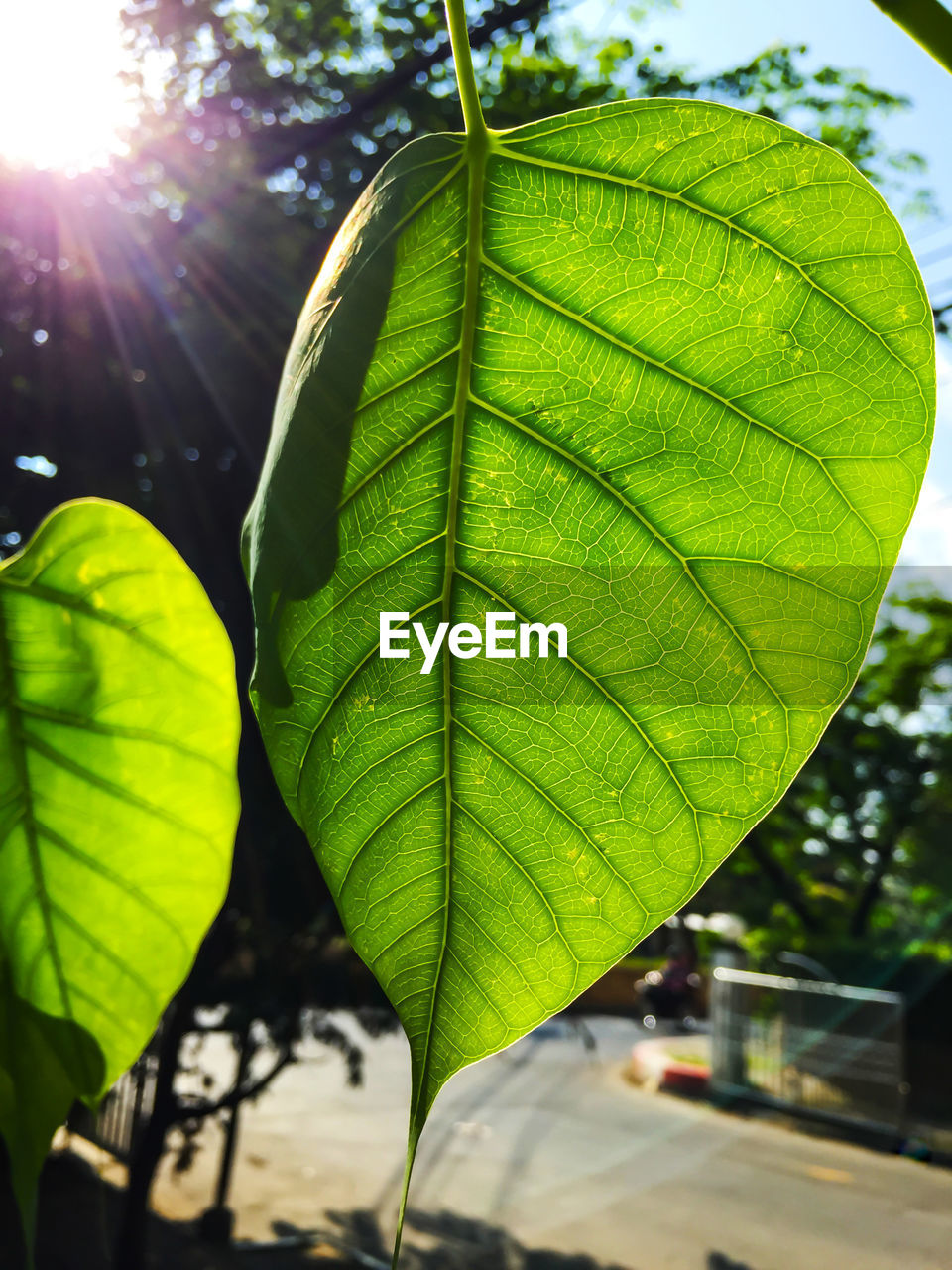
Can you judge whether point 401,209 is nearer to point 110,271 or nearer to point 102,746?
point 102,746

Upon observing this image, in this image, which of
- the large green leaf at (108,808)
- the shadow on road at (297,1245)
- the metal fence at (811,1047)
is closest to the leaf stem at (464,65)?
the large green leaf at (108,808)

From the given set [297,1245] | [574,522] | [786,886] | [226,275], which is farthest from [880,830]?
[574,522]

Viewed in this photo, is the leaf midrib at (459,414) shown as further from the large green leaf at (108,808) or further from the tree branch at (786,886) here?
the tree branch at (786,886)

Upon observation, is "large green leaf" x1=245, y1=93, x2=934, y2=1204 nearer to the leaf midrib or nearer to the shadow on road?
the leaf midrib

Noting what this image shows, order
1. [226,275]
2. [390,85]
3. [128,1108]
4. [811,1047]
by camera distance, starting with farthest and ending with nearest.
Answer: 1. [811,1047]
2. [128,1108]
3. [226,275]
4. [390,85]

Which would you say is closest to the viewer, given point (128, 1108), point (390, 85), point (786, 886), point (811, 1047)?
point (390, 85)

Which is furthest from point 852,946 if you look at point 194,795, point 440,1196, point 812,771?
point 194,795

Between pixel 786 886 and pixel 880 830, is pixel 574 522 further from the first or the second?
pixel 880 830

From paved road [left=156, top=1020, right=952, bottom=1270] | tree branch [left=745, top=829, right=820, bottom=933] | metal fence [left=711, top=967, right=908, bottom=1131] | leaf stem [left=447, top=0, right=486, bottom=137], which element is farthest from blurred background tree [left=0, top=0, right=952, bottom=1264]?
metal fence [left=711, top=967, right=908, bottom=1131]
